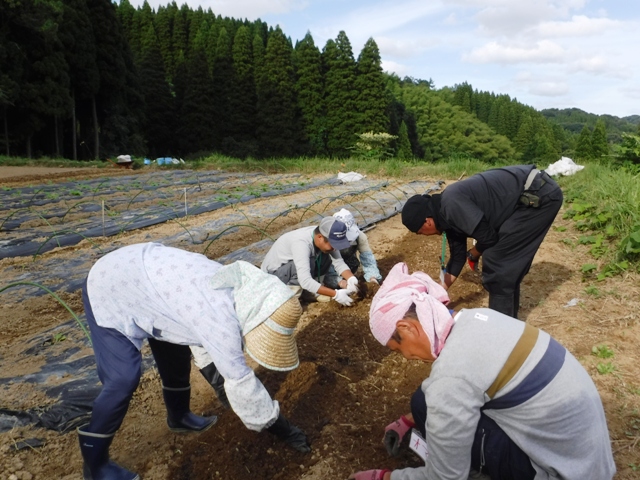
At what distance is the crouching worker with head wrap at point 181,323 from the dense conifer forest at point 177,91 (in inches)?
360

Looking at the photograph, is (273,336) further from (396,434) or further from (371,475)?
(396,434)

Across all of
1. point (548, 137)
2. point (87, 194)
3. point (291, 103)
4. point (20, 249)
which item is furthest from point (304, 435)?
point (548, 137)

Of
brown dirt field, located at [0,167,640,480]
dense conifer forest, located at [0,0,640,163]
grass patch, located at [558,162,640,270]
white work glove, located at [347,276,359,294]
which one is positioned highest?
dense conifer forest, located at [0,0,640,163]

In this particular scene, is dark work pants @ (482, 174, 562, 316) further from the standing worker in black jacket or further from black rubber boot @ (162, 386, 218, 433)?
black rubber boot @ (162, 386, 218, 433)

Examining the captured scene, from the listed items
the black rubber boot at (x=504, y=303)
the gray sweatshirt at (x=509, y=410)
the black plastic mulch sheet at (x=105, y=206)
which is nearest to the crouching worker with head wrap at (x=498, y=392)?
the gray sweatshirt at (x=509, y=410)

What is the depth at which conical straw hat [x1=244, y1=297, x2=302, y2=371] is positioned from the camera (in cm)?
149

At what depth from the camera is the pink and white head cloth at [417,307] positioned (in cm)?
131

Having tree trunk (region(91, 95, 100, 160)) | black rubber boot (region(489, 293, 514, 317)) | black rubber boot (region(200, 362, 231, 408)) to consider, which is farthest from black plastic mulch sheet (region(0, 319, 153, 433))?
tree trunk (region(91, 95, 100, 160))

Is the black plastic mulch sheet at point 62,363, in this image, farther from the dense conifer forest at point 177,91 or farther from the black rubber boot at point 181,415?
the dense conifer forest at point 177,91

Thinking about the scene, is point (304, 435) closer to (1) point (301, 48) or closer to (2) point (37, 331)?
(2) point (37, 331)

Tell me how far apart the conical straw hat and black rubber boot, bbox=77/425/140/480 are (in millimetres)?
719

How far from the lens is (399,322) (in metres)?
1.34

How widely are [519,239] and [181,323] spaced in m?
2.00

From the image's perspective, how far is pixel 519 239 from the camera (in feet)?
8.72
